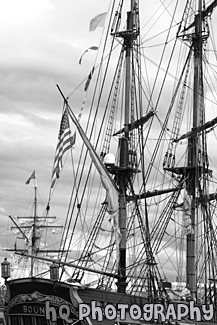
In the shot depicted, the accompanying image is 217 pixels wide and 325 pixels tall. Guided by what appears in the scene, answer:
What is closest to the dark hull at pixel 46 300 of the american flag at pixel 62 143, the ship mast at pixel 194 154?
the american flag at pixel 62 143

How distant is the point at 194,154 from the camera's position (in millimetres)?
56656

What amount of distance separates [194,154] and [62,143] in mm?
15241

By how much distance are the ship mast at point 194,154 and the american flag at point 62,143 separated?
13.0 m

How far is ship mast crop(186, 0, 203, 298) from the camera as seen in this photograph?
5453cm

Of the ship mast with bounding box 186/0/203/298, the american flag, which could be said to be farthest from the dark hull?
the ship mast with bounding box 186/0/203/298

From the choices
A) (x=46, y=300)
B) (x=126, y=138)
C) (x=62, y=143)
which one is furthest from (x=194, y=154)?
(x=46, y=300)

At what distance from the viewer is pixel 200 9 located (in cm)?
5856

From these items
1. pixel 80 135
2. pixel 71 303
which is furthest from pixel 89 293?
pixel 80 135

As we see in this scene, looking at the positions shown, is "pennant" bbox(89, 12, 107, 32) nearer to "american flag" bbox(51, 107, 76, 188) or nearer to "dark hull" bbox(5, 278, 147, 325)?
"american flag" bbox(51, 107, 76, 188)

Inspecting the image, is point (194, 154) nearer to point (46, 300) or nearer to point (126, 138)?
point (126, 138)

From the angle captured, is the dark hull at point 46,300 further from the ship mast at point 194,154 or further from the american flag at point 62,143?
the ship mast at point 194,154

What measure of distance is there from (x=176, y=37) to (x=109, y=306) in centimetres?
2391

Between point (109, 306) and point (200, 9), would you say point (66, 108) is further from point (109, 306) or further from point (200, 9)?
point (200, 9)

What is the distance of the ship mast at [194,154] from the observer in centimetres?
5453
